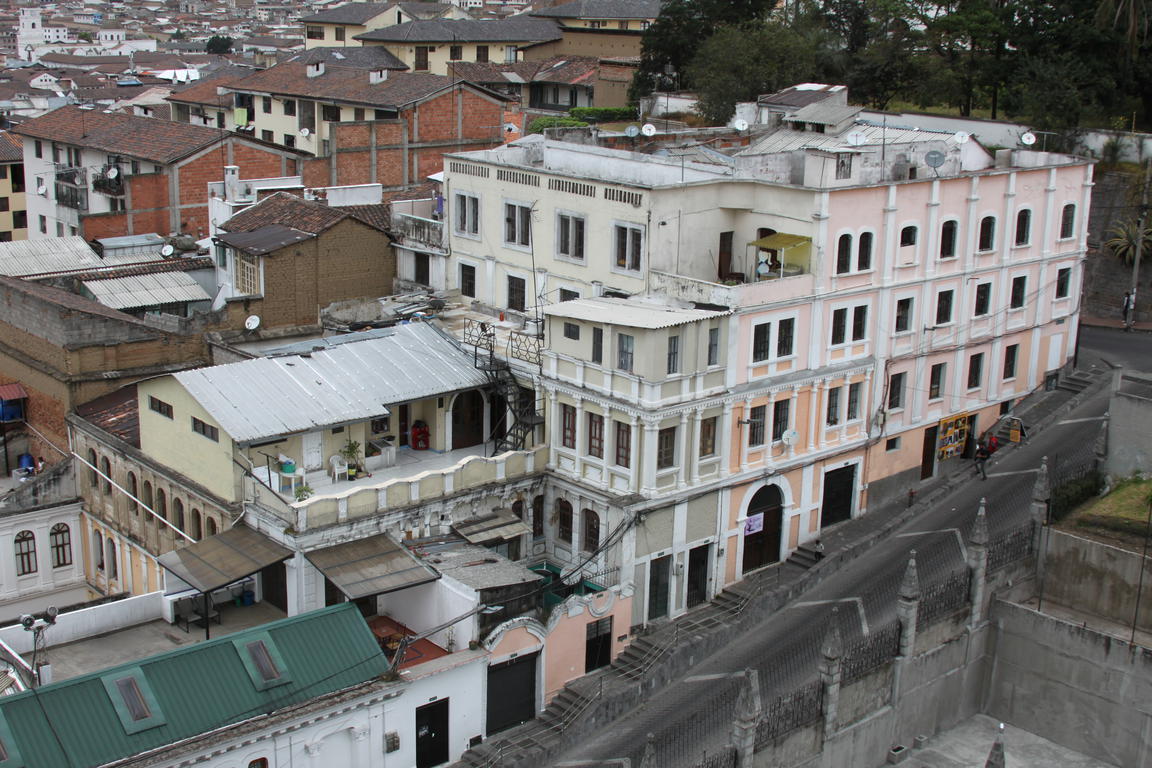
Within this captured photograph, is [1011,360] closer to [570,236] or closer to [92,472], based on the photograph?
[570,236]

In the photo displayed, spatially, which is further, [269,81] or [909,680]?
[269,81]

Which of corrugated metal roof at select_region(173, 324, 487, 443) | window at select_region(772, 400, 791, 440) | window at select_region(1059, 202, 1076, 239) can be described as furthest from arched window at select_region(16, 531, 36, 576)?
window at select_region(1059, 202, 1076, 239)

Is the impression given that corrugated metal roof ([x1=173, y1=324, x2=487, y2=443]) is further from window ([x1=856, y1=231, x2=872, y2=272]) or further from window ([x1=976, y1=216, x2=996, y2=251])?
window ([x1=976, y1=216, x2=996, y2=251])

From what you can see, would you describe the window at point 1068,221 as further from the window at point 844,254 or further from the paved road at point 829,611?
the window at point 844,254

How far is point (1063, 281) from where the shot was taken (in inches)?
2368

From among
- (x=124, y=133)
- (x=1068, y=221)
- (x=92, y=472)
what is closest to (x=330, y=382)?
(x=92, y=472)

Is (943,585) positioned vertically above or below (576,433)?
below

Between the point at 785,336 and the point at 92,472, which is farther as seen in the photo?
the point at 92,472

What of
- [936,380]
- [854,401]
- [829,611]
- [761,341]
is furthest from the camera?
[936,380]

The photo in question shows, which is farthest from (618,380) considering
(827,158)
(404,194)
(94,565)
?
(404,194)

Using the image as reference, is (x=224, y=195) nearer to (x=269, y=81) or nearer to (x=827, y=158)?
(x=269, y=81)

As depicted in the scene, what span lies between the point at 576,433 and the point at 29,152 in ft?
184

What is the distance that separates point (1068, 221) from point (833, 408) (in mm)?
16059

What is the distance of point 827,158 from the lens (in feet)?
165
